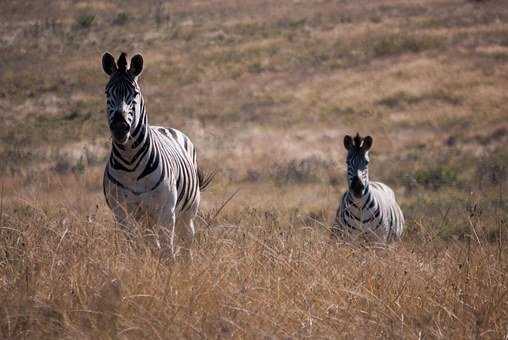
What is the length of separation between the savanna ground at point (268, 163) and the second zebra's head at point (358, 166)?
1051mm

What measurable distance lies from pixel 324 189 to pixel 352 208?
10521 mm

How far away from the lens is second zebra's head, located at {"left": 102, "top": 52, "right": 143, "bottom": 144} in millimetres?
6562

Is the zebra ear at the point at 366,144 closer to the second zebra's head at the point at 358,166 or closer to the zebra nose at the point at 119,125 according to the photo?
the second zebra's head at the point at 358,166

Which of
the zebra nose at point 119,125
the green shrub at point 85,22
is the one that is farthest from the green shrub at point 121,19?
the zebra nose at point 119,125

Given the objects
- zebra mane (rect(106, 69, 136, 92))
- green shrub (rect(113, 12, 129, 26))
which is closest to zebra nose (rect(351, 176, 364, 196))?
zebra mane (rect(106, 69, 136, 92))

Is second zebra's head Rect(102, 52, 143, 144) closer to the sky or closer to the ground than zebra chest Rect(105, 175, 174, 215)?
closer to the sky

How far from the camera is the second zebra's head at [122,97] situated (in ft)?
21.5

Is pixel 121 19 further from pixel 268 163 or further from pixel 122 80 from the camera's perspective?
pixel 122 80

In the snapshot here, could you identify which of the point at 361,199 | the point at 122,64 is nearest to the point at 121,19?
the point at 361,199

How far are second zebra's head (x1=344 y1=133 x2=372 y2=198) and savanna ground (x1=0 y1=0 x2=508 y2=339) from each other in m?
1.05

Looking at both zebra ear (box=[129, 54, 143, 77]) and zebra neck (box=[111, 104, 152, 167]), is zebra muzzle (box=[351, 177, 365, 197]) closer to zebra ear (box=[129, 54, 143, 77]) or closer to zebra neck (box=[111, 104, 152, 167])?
zebra neck (box=[111, 104, 152, 167])

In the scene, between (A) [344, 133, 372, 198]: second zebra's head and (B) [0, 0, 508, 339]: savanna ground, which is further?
(A) [344, 133, 372, 198]: second zebra's head

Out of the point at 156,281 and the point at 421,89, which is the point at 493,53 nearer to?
the point at 421,89

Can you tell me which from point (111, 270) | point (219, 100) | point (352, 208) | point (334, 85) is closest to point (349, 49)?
point (334, 85)
